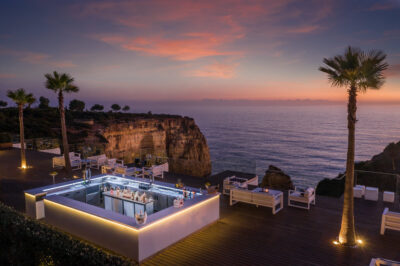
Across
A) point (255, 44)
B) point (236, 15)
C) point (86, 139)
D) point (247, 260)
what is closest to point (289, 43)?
point (255, 44)

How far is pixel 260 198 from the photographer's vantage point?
372 inches

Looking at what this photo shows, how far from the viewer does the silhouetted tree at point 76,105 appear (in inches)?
2360

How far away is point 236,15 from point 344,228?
11934 mm

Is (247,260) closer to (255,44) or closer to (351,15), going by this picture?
(351,15)

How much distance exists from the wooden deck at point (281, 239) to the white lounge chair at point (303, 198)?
0.26 metres

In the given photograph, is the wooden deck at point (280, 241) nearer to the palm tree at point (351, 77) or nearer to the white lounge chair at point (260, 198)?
the white lounge chair at point (260, 198)

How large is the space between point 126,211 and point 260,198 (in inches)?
175

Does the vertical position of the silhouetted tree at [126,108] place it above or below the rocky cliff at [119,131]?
above

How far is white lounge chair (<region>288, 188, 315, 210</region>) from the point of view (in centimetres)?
947

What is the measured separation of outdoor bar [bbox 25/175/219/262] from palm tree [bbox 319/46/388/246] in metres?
3.53

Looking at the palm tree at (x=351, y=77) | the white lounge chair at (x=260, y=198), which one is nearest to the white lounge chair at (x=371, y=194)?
the white lounge chair at (x=260, y=198)

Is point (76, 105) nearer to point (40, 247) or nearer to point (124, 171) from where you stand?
point (124, 171)

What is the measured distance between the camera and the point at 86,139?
124ft

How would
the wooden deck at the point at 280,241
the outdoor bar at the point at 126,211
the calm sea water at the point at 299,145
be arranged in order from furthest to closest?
the calm sea water at the point at 299,145 < the outdoor bar at the point at 126,211 < the wooden deck at the point at 280,241
